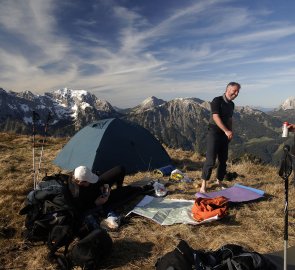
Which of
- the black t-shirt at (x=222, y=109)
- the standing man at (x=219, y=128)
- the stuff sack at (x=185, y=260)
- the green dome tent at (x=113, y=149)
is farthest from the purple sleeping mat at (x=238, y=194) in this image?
the green dome tent at (x=113, y=149)

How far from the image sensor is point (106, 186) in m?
7.74

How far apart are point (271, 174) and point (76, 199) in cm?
779

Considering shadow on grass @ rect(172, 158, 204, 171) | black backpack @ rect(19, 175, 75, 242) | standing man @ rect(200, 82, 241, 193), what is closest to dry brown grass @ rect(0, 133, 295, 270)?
black backpack @ rect(19, 175, 75, 242)

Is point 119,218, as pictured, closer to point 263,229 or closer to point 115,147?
point 263,229

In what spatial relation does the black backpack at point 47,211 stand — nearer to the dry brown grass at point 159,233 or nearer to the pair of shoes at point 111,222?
the dry brown grass at point 159,233

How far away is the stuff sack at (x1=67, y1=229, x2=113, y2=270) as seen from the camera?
533 centimetres

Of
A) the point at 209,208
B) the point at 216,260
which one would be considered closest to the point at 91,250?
the point at 216,260

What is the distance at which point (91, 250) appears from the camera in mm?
5402

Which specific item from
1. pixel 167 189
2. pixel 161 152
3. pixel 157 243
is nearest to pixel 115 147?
pixel 161 152

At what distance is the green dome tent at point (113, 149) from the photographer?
11.9 metres

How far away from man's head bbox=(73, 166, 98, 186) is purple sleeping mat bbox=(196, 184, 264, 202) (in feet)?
10.0

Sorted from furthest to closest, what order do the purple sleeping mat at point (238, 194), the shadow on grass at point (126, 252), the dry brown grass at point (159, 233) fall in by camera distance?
the purple sleeping mat at point (238, 194) → the dry brown grass at point (159, 233) → the shadow on grass at point (126, 252)

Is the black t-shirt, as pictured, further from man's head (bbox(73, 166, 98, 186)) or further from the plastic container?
man's head (bbox(73, 166, 98, 186))

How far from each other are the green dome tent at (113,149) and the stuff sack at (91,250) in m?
5.92
